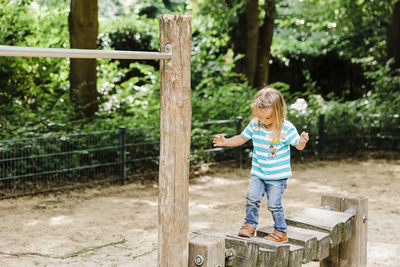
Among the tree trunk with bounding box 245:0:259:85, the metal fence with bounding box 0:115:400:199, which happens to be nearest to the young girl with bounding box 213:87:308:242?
the metal fence with bounding box 0:115:400:199

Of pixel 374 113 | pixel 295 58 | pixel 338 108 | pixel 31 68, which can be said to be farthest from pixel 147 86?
pixel 295 58

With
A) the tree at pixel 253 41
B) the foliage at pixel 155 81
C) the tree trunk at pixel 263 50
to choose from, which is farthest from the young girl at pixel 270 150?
the tree trunk at pixel 263 50

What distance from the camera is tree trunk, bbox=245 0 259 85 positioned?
1159 centimetres

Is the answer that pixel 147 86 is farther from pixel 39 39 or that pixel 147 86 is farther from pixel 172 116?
pixel 172 116

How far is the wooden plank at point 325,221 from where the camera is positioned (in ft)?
13.4

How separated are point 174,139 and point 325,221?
1.73 metres

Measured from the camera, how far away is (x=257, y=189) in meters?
3.77

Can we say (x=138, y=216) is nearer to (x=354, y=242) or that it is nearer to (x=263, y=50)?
(x=354, y=242)

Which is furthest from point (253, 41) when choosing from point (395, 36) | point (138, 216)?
point (138, 216)

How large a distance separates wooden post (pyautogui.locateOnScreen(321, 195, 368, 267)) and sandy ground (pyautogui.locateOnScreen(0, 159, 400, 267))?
1.88 feet

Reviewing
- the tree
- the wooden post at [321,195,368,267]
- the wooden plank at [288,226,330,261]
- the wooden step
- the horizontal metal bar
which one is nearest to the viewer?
the horizontal metal bar

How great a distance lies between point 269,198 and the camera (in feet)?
12.4

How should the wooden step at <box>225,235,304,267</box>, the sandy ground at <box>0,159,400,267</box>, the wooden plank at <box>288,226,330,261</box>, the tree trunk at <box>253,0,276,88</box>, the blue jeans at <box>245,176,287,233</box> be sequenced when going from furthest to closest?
the tree trunk at <box>253,0,276,88</box> → the sandy ground at <box>0,159,400,267</box> → the wooden plank at <box>288,226,330,261</box> → the blue jeans at <box>245,176,287,233</box> → the wooden step at <box>225,235,304,267</box>

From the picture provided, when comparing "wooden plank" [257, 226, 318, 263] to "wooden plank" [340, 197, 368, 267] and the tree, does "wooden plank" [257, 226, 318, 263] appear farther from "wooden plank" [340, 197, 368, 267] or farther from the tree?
the tree
